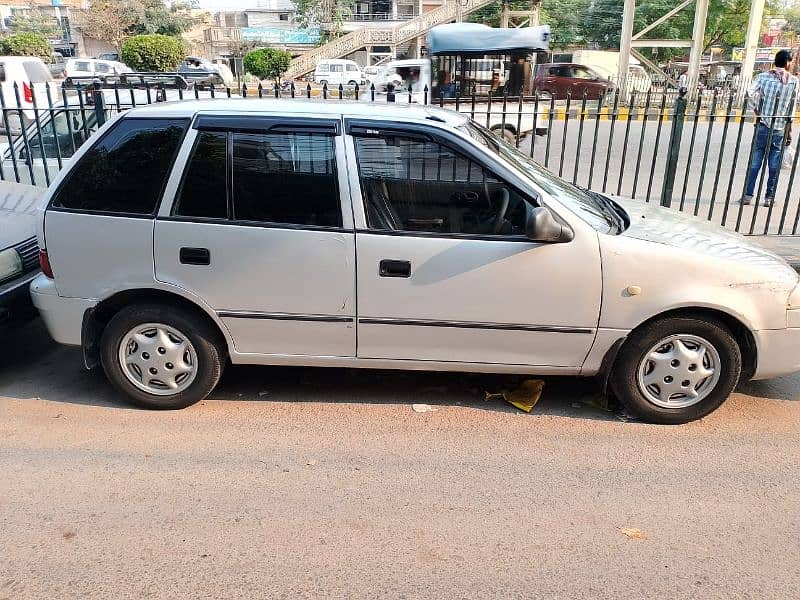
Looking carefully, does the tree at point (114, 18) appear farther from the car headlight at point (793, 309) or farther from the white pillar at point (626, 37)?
the car headlight at point (793, 309)

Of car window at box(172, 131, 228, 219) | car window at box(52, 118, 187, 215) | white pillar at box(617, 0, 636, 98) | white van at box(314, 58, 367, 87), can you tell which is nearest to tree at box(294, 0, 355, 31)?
white van at box(314, 58, 367, 87)

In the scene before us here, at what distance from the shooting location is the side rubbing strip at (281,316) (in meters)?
3.70

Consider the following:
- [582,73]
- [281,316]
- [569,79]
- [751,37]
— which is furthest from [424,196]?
[582,73]

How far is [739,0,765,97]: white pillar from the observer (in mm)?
20625

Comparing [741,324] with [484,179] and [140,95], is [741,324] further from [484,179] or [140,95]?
[140,95]

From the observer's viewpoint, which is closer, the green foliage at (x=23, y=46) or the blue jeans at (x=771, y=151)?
the blue jeans at (x=771, y=151)

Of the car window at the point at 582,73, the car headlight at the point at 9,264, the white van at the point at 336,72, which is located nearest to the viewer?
the car headlight at the point at 9,264

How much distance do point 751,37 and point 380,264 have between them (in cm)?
2290

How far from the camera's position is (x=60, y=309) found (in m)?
3.84

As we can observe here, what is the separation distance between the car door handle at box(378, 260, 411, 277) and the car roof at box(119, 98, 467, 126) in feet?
2.64

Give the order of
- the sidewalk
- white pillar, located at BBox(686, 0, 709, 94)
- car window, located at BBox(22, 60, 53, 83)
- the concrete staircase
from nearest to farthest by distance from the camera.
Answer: the sidewalk < car window, located at BBox(22, 60, 53, 83) < white pillar, located at BBox(686, 0, 709, 94) < the concrete staircase

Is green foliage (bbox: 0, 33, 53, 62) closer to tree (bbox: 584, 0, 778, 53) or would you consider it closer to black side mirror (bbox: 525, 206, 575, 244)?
tree (bbox: 584, 0, 778, 53)

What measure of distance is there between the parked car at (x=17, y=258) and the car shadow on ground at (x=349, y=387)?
0.73 feet

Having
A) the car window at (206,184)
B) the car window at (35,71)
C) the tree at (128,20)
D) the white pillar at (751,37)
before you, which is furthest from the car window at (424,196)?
the tree at (128,20)
